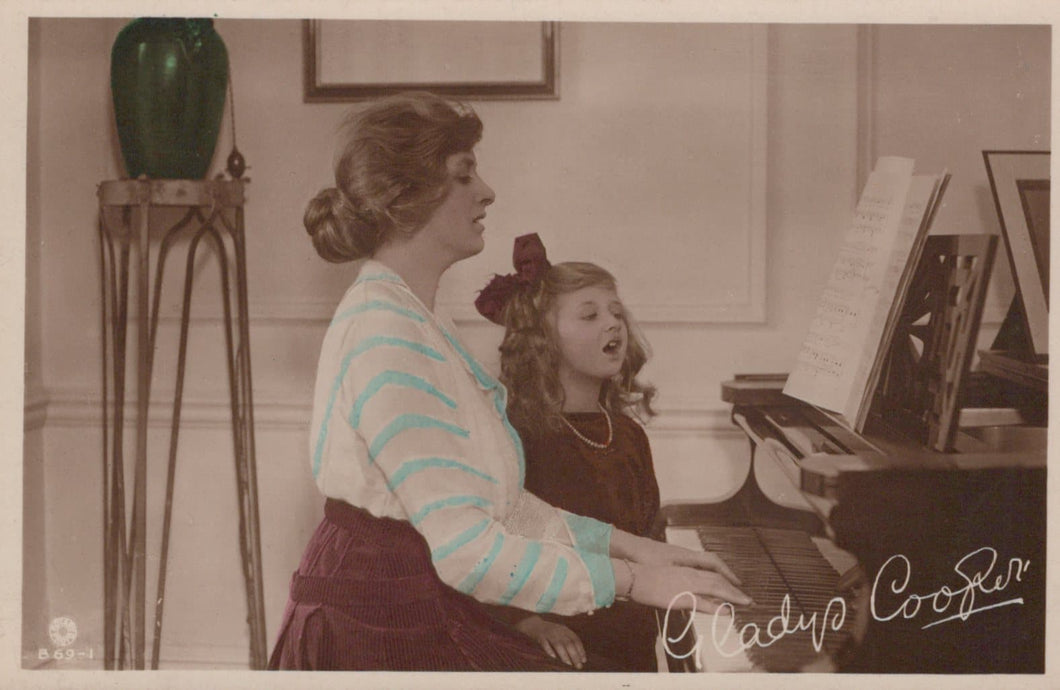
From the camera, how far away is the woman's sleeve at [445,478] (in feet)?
4.52

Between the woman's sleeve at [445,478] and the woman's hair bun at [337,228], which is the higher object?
the woman's hair bun at [337,228]

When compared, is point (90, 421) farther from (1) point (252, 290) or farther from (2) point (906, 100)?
(2) point (906, 100)

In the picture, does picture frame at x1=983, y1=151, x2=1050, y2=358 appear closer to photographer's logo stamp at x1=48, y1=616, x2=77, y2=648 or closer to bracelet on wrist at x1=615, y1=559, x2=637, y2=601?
bracelet on wrist at x1=615, y1=559, x2=637, y2=601

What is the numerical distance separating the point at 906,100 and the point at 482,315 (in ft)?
2.57

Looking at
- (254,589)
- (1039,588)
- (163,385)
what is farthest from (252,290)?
(1039,588)

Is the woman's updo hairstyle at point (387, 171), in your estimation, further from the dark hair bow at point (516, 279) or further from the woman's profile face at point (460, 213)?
the dark hair bow at point (516, 279)

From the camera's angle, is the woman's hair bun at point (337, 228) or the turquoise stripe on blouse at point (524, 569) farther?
the woman's hair bun at point (337, 228)

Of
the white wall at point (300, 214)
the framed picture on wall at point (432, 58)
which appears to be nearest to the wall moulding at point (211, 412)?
the white wall at point (300, 214)

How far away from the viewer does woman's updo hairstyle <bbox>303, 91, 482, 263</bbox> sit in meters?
1.47

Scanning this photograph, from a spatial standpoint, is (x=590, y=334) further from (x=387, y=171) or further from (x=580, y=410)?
(x=387, y=171)
